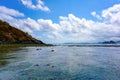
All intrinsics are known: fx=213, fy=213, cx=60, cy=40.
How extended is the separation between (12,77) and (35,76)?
2834 millimetres

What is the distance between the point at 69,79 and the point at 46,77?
305 cm

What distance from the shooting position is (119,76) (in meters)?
26.7

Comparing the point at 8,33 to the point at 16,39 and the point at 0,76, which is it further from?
the point at 0,76

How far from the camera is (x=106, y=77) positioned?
26125 mm

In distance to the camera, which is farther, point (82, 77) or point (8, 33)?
point (8, 33)

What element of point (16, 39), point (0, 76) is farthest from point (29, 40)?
point (0, 76)

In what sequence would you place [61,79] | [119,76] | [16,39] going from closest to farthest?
[61,79] → [119,76] → [16,39]

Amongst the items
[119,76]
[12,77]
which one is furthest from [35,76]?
[119,76]

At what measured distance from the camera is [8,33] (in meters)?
191

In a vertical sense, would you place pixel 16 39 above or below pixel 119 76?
above

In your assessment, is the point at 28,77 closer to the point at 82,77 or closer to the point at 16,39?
the point at 82,77

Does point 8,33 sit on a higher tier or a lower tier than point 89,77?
higher

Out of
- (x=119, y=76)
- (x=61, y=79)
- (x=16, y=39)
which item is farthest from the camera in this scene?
(x=16, y=39)

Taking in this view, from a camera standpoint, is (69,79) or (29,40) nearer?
(69,79)
